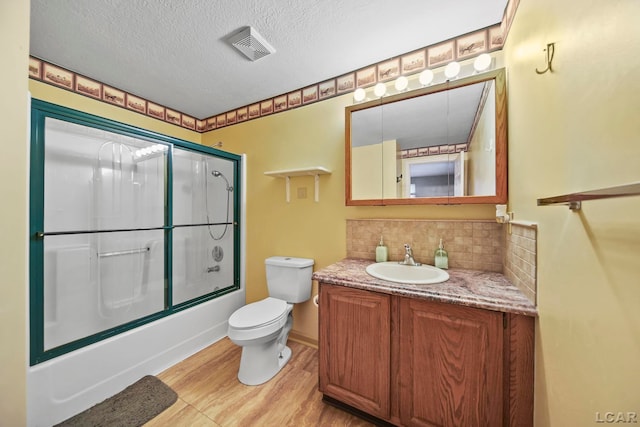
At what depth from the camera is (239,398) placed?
1487 mm

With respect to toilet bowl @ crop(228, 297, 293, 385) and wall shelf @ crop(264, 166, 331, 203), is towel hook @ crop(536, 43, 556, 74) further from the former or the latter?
toilet bowl @ crop(228, 297, 293, 385)

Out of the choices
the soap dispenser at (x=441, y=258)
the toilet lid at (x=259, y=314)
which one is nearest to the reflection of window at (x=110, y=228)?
the toilet lid at (x=259, y=314)

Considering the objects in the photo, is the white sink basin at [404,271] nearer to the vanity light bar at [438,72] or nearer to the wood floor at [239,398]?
the wood floor at [239,398]

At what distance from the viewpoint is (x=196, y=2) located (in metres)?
1.26

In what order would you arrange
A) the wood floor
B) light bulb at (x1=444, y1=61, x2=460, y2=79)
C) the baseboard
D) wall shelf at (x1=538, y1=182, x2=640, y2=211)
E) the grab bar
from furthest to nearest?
the baseboard
the grab bar
light bulb at (x1=444, y1=61, x2=460, y2=79)
the wood floor
wall shelf at (x1=538, y1=182, x2=640, y2=211)

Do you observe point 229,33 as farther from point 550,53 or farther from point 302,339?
point 302,339

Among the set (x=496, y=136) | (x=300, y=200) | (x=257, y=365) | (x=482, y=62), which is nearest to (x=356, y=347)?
(x=257, y=365)

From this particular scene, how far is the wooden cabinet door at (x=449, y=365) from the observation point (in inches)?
38.8

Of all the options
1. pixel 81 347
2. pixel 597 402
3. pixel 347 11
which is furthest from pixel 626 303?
pixel 81 347

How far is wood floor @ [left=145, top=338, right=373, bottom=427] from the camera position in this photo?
1.32 meters

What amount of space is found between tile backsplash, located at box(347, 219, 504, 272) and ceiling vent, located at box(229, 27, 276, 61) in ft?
4.59

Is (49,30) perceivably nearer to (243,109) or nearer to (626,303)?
(243,109)

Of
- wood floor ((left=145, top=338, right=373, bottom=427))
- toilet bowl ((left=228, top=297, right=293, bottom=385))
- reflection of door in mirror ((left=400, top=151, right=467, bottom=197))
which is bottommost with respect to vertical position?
wood floor ((left=145, top=338, right=373, bottom=427))

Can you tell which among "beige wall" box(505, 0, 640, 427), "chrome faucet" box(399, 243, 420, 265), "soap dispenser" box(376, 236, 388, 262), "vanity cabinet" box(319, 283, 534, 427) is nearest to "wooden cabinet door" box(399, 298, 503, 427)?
"vanity cabinet" box(319, 283, 534, 427)
